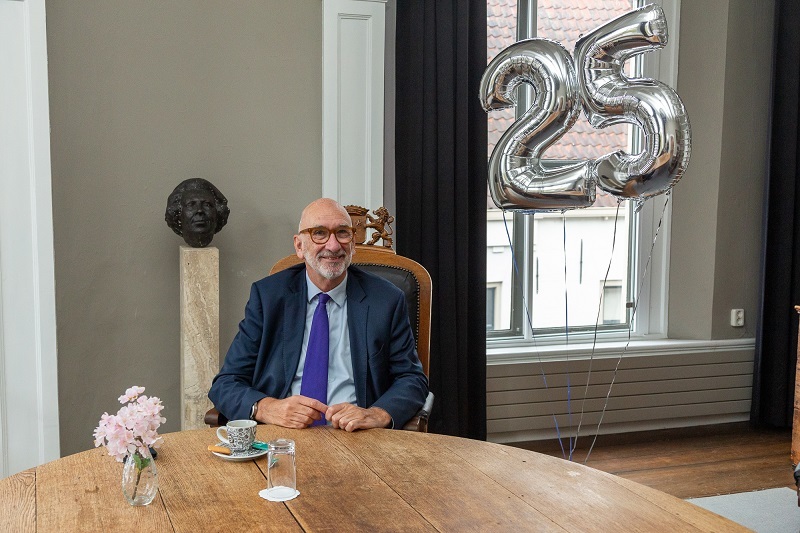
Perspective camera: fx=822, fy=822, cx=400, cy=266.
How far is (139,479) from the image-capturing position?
1.39m

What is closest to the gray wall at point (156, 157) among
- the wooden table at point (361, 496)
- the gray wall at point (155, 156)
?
the gray wall at point (155, 156)

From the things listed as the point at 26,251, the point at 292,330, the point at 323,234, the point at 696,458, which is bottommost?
the point at 696,458

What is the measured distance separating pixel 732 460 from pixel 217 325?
2.54m

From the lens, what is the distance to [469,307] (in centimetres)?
380

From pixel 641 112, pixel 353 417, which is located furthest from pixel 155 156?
pixel 641 112

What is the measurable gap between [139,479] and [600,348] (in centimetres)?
316

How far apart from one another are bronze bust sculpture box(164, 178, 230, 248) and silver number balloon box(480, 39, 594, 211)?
5.66ft

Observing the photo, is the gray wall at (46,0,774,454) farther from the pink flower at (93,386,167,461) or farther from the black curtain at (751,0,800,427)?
the black curtain at (751,0,800,427)

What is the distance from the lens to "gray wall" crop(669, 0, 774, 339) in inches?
170

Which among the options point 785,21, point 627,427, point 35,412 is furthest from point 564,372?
point 35,412

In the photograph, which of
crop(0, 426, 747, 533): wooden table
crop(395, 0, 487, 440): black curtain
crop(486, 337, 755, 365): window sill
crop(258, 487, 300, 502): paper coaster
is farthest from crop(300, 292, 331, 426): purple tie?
crop(486, 337, 755, 365): window sill

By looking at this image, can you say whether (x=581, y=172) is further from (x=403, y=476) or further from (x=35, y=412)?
(x=35, y=412)

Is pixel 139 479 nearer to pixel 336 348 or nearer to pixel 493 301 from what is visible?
pixel 336 348

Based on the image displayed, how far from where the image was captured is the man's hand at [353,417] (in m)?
1.88
